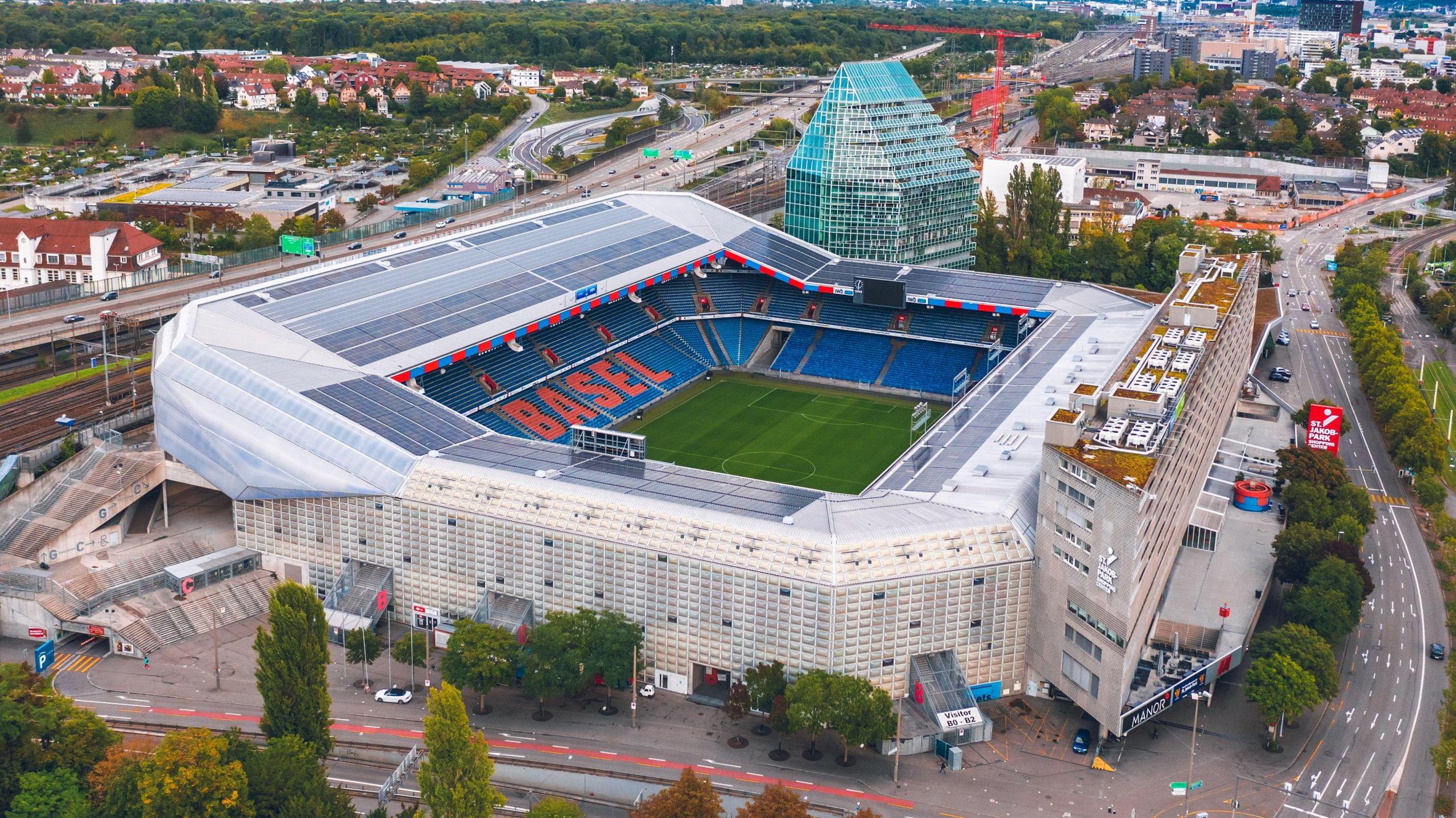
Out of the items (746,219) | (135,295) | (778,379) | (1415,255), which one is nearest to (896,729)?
(778,379)

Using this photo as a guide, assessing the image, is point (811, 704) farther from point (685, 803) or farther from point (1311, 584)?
point (1311, 584)

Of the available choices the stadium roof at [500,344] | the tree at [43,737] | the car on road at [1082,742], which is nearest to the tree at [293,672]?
the tree at [43,737]

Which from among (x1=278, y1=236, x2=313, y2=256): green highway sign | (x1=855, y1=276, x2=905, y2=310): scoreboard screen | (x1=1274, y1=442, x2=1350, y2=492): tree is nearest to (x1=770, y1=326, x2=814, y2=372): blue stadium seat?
(x1=855, y1=276, x2=905, y2=310): scoreboard screen

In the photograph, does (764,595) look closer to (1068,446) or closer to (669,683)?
(669,683)

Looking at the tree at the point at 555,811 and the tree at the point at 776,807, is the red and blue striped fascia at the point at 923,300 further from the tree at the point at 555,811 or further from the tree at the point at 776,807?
the tree at the point at 555,811

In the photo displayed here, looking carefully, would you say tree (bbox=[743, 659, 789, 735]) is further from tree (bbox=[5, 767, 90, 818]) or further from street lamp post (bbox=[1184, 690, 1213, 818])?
tree (bbox=[5, 767, 90, 818])
